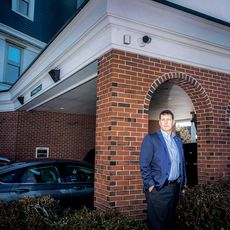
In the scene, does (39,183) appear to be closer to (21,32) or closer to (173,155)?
(173,155)

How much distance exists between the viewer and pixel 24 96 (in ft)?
33.2

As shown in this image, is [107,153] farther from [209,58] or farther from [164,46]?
[209,58]

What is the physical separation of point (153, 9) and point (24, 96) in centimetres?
706

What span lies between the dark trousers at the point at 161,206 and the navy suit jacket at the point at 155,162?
102mm

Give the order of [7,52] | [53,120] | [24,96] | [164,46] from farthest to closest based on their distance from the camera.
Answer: [7,52] → [53,120] → [24,96] → [164,46]

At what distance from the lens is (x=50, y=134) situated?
11.8 m

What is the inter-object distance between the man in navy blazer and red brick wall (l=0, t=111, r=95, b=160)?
8632mm

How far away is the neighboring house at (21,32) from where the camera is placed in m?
13.9

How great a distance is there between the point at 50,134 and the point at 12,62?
534cm

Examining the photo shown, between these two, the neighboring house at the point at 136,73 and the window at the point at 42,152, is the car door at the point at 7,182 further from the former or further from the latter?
the window at the point at 42,152

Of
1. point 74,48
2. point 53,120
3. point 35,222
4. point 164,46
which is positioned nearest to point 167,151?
point 35,222

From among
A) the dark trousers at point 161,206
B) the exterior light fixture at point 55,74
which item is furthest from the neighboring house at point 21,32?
the dark trousers at point 161,206

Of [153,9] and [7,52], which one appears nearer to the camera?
[153,9]

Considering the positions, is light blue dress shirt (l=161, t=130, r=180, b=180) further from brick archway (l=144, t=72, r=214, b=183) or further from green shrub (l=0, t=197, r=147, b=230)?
brick archway (l=144, t=72, r=214, b=183)
